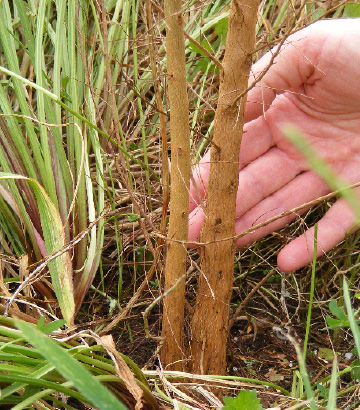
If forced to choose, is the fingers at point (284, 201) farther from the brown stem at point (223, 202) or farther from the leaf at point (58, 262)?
the leaf at point (58, 262)

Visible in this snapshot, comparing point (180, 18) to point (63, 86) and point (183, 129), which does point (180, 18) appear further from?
point (63, 86)

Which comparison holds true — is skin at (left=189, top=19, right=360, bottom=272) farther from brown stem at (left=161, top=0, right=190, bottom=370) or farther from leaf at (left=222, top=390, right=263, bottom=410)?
leaf at (left=222, top=390, right=263, bottom=410)

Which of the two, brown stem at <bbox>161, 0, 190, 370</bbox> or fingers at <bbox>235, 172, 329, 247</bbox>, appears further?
fingers at <bbox>235, 172, 329, 247</bbox>

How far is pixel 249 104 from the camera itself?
1106mm

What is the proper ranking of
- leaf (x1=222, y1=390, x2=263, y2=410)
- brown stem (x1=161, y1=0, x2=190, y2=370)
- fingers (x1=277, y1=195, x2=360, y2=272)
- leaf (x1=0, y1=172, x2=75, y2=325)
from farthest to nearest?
→ fingers (x1=277, y1=195, x2=360, y2=272), leaf (x1=0, y1=172, x2=75, y2=325), brown stem (x1=161, y1=0, x2=190, y2=370), leaf (x1=222, y1=390, x2=263, y2=410)

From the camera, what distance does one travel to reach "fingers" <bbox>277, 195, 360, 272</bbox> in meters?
1.12

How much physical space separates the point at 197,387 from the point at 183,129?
1.39 feet

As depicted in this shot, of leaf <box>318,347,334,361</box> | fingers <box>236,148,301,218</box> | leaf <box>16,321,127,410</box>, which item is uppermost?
leaf <box>16,321,127,410</box>

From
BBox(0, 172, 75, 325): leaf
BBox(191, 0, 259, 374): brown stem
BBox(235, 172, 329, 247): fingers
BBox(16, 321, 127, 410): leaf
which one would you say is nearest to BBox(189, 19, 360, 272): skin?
BBox(235, 172, 329, 247): fingers

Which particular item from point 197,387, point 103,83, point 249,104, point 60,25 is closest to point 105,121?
point 103,83

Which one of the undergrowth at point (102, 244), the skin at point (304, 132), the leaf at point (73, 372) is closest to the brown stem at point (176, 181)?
the undergrowth at point (102, 244)

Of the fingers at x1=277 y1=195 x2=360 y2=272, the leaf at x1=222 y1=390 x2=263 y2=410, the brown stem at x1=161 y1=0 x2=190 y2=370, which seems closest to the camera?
the leaf at x1=222 y1=390 x2=263 y2=410

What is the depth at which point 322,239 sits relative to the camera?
117 cm

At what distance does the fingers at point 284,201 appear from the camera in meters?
1.17
